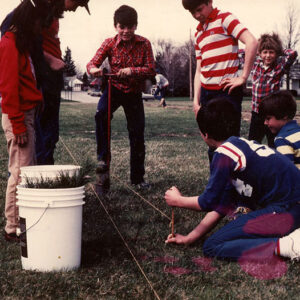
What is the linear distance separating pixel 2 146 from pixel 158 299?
23.5 ft

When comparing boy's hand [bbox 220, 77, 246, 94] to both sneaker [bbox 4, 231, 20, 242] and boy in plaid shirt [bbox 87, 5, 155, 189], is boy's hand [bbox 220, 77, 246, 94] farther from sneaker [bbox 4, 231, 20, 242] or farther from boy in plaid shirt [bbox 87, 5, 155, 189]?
sneaker [bbox 4, 231, 20, 242]

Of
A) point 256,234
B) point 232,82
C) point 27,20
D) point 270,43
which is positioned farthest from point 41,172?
point 270,43

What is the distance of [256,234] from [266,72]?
311 cm

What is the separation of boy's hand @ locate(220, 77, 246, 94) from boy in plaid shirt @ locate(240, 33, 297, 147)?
1506 millimetres

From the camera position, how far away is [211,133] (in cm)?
333

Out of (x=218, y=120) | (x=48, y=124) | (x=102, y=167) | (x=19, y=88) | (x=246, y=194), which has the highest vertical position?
(x=19, y=88)

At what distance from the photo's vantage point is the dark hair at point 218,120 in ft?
10.8

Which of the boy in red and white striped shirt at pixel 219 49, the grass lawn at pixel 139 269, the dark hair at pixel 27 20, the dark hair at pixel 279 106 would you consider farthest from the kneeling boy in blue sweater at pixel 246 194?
the dark hair at pixel 27 20

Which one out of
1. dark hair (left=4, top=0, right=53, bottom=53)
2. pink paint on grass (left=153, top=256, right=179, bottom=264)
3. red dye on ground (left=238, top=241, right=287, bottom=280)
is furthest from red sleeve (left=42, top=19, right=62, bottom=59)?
red dye on ground (left=238, top=241, right=287, bottom=280)

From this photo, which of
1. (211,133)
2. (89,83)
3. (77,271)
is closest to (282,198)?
(211,133)

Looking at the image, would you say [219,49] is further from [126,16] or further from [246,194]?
[246,194]

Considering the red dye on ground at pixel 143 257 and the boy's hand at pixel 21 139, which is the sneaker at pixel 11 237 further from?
the red dye on ground at pixel 143 257

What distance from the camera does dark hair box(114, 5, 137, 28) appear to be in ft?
16.3

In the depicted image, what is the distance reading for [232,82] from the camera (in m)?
4.23
